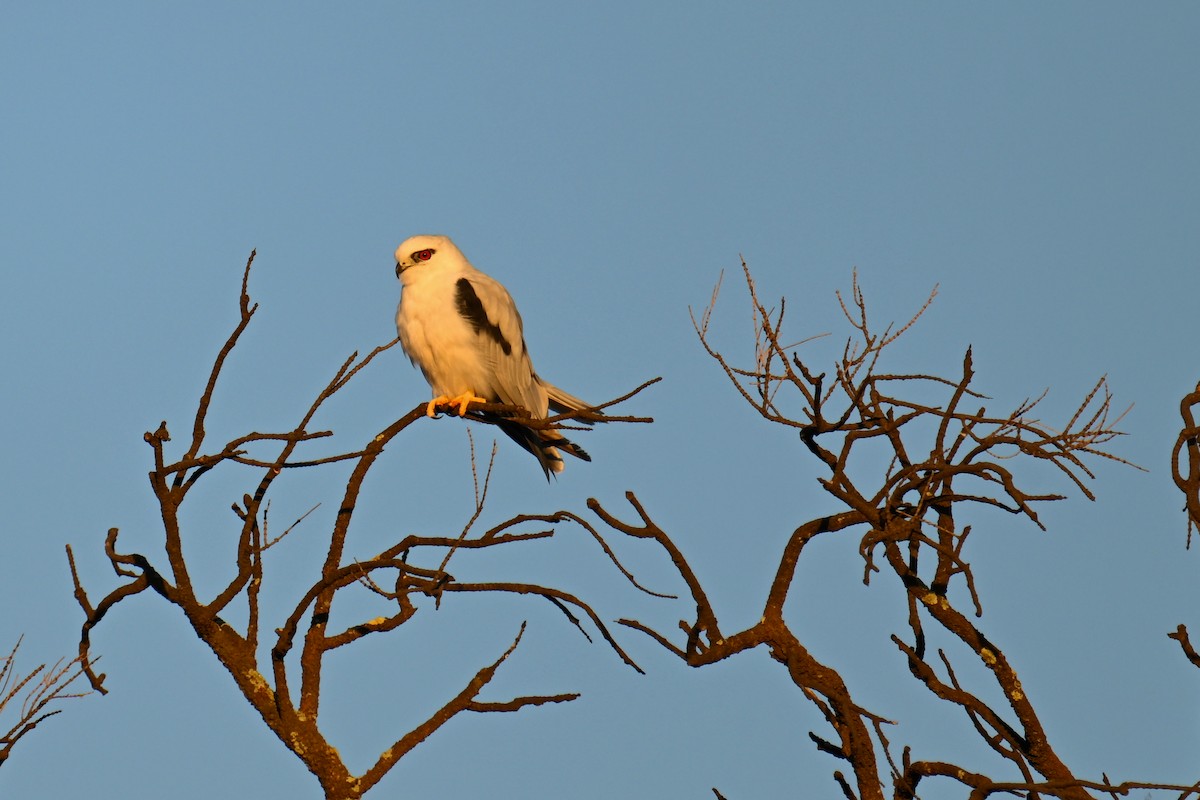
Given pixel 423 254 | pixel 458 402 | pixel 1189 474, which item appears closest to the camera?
pixel 1189 474

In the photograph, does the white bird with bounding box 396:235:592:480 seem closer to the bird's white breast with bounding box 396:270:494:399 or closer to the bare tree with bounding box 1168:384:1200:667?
the bird's white breast with bounding box 396:270:494:399

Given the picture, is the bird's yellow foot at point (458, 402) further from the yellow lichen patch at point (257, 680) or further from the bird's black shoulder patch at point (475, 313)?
the yellow lichen patch at point (257, 680)

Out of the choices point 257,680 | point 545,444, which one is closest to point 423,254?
point 545,444

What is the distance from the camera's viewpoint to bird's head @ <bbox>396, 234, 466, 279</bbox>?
7.33 meters

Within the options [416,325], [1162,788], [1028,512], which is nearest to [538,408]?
[416,325]

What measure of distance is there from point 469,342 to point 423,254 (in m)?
0.64

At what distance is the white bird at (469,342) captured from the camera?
702 cm

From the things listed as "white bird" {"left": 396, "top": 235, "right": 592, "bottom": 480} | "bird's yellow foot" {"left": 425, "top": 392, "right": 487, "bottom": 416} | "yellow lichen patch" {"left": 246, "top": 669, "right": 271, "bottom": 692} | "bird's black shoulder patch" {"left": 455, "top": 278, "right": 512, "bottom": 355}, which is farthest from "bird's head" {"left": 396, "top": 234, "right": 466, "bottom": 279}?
"yellow lichen patch" {"left": 246, "top": 669, "right": 271, "bottom": 692}

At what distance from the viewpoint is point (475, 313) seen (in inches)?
280

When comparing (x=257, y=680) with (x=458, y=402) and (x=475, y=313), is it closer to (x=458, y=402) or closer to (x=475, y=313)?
(x=458, y=402)

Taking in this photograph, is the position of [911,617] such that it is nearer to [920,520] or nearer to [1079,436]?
[920,520]

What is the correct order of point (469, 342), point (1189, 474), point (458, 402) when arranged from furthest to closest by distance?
point (469, 342)
point (458, 402)
point (1189, 474)

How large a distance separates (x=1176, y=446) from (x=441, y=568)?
Result: 2113 millimetres

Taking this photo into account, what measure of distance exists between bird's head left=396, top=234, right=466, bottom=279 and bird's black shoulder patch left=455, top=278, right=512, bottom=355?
228mm
